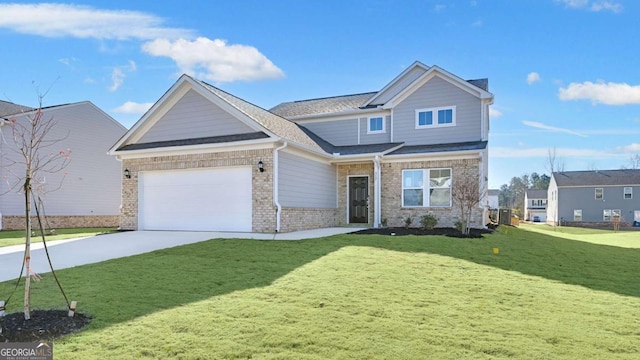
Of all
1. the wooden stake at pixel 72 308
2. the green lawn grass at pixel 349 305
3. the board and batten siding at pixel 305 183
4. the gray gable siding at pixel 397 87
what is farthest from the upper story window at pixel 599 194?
the wooden stake at pixel 72 308

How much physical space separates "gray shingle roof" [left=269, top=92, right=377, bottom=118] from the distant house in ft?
165

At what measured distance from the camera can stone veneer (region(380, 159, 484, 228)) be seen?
15.4m

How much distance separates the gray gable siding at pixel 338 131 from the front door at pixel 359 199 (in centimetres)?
241

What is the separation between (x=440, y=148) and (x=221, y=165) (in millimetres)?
8789

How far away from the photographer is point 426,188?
16.1m

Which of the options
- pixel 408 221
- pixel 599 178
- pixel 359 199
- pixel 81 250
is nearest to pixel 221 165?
pixel 81 250

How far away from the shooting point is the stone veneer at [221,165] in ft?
43.9

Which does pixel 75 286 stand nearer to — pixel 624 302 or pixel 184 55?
pixel 624 302

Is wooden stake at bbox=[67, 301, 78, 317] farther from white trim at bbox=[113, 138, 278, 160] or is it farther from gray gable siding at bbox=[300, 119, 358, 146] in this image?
gray gable siding at bbox=[300, 119, 358, 146]

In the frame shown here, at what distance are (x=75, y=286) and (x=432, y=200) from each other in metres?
12.9

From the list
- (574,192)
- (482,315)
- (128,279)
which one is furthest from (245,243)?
(574,192)

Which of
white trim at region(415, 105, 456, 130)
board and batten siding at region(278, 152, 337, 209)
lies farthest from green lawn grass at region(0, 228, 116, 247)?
white trim at region(415, 105, 456, 130)

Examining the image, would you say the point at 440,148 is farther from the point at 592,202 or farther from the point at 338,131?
the point at 592,202

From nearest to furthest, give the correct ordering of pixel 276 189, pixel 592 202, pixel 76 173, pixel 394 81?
pixel 276 189, pixel 394 81, pixel 76 173, pixel 592 202
